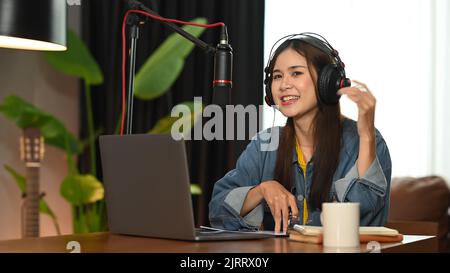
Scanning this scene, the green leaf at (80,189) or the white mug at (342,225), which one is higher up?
the white mug at (342,225)

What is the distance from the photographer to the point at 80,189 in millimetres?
3650

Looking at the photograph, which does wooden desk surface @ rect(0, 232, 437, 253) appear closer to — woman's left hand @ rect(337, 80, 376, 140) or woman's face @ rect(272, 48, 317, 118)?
woman's left hand @ rect(337, 80, 376, 140)

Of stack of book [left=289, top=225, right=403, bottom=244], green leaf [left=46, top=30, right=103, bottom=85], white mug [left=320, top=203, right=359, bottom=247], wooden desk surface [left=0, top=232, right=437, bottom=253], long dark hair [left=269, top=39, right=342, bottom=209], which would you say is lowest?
wooden desk surface [left=0, top=232, right=437, bottom=253]

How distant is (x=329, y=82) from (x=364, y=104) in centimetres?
24

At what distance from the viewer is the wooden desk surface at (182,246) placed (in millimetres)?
1176

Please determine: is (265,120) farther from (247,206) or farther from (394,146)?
(247,206)

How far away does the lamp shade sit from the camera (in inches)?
72.2

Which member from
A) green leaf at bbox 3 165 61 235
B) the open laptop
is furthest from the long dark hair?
green leaf at bbox 3 165 61 235

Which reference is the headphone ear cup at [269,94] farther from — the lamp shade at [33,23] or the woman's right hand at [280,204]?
the lamp shade at [33,23]

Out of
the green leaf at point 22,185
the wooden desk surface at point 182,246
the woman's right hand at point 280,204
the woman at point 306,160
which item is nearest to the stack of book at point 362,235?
the wooden desk surface at point 182,246

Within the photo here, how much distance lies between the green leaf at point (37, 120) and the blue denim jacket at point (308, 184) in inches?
73.5

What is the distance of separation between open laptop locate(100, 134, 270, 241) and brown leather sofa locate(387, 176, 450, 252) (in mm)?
1787
